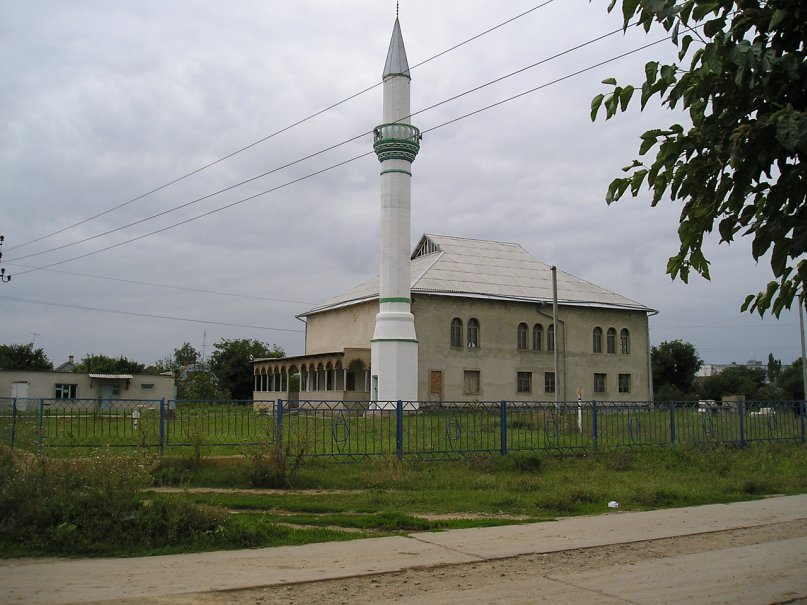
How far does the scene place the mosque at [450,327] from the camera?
3309 centimetres

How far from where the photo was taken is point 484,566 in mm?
7738

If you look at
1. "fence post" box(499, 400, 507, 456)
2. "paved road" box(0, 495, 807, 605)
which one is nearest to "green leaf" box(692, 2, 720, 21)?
"paved road" box(0, 495, 807, 605)

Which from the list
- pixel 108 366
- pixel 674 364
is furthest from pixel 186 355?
pixel 674 364

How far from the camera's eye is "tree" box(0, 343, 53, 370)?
67812 millimetres

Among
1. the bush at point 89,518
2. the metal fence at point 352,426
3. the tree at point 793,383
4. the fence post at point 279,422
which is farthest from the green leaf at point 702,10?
the tree at point 793,383

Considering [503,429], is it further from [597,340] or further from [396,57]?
[597,340]

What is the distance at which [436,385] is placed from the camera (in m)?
36.8

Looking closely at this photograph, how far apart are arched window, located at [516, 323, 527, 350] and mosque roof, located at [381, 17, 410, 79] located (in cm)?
1469

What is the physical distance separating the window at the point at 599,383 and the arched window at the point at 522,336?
5.05 meters

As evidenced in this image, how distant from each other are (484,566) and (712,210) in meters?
4.43

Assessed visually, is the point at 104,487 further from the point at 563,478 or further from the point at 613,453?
the point at 613,453

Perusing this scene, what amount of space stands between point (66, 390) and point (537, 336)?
3483 cm

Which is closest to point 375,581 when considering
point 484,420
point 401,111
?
point 484,420

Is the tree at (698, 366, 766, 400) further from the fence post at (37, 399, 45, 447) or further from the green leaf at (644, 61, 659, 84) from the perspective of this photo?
the green leaf at (644, 61, 659, 84)
